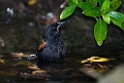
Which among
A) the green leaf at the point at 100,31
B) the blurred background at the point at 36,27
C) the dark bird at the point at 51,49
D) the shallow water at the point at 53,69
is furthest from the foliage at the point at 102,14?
the blurred background at the point at 36,27

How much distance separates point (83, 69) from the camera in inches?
249

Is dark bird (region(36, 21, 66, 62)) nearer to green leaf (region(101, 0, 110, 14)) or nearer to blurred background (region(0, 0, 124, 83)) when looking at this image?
blurred background (region(0, 0, 124, 83))

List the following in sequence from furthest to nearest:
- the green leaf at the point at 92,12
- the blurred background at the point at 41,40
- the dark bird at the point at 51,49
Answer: the dark bird at the point at 51,49 < the blurred background at the point at 41,40 < the green leaf at the point at 92,12

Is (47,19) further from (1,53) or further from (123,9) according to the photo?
(1,53)

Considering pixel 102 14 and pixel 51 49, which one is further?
pixel 51 49

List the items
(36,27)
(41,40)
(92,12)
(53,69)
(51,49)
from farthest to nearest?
(36,27) → (41,40) → (51,49) → (53,69) → (92,12)

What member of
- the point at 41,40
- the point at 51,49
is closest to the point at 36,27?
the point at 41,40

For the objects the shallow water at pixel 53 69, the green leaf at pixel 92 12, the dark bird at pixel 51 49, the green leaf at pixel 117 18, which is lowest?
the shallow water at pixel 53 69

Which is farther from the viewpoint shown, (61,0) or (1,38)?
(61,0)

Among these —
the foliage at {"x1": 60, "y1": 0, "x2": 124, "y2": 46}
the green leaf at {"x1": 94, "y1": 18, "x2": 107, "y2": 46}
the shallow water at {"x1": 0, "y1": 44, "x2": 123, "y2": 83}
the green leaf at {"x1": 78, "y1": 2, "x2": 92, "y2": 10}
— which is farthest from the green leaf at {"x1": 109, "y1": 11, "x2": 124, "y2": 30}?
the shallow water at {"x1": 0, "y1": 44, "x2": 123, "y2": 83}

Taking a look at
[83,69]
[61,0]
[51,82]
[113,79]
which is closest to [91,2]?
[113,79]

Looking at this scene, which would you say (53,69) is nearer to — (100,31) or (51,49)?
(51,49)

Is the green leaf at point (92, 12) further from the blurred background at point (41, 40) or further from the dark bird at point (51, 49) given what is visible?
the dark bird at point (51, 49)

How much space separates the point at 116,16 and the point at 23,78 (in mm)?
2559
